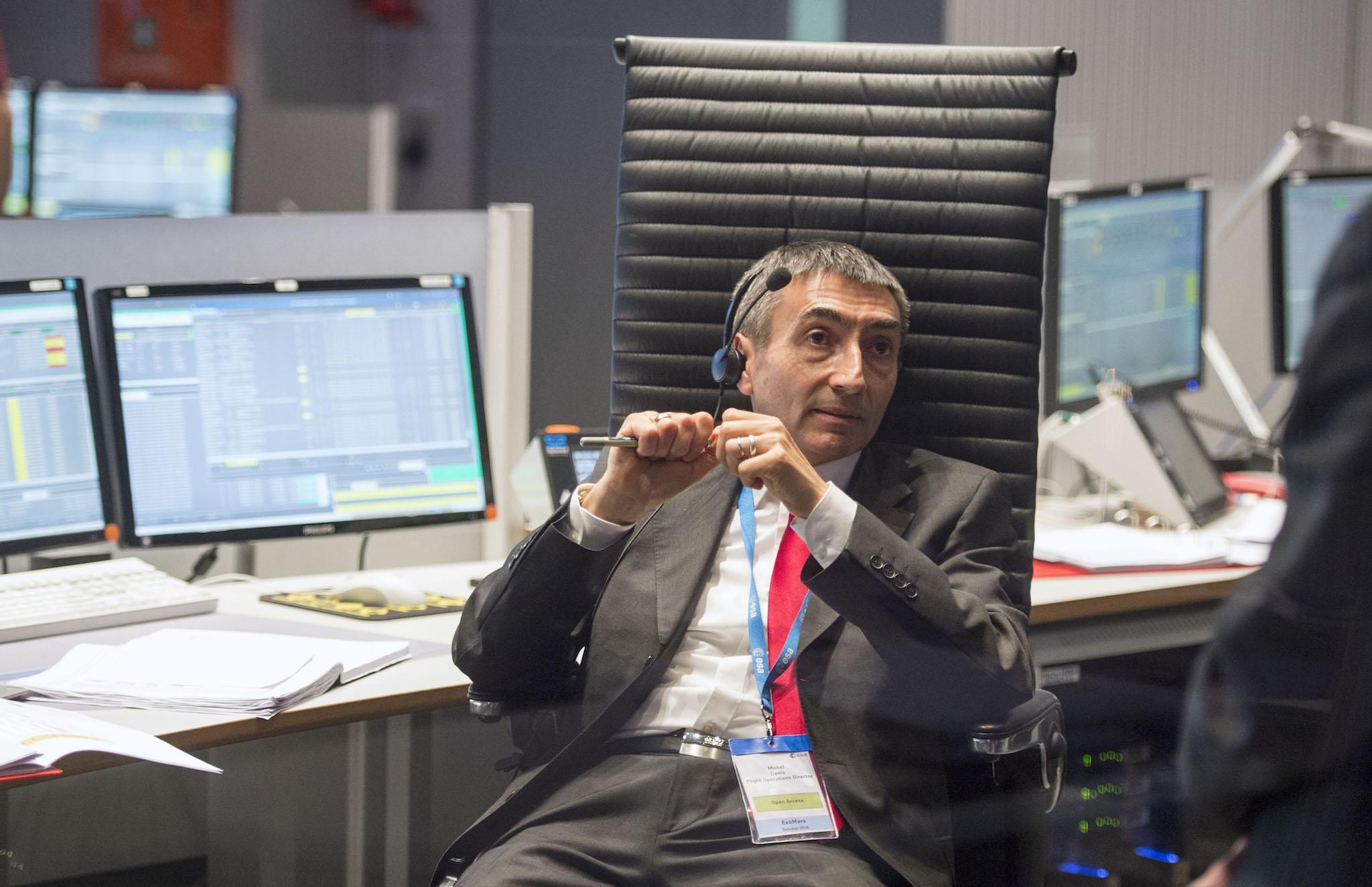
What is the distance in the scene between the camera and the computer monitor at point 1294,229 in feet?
8.31

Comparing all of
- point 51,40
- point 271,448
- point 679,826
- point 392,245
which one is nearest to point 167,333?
point 271,448

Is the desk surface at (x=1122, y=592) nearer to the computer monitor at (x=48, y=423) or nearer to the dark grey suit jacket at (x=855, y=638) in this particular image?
the dark grey suit jacket at (x=855, y=638)

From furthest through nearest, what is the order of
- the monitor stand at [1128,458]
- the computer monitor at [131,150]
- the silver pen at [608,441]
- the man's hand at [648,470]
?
the computer monitor at [131,150] < the monitor stand at [1128,458] < the man's hand at [648,470] < the silver pen at [608,441]

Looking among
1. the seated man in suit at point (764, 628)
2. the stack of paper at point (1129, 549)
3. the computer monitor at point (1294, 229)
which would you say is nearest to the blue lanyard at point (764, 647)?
the seated man in suit at point (764, 628)

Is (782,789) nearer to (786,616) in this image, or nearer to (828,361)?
(786,616)

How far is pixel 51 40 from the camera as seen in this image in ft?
17.8

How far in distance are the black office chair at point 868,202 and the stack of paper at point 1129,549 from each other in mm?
465

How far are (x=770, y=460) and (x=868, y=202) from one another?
1.65 ft

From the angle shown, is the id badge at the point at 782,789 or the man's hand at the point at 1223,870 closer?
the man's hand at the point at 1223,870

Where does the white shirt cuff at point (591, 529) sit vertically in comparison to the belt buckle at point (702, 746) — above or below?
above

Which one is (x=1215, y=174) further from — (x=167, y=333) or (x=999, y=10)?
(x=167, y=333)

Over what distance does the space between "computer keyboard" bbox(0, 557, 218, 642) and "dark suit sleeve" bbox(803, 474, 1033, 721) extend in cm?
90

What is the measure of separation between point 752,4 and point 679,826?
3.54 metres

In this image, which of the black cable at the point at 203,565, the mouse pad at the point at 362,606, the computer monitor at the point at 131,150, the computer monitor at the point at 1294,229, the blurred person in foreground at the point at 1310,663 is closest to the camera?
the blurred person in foreground at the point at 1310,663
